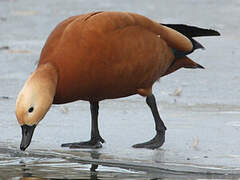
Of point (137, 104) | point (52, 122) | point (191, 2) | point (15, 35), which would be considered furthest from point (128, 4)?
point (52, 122)

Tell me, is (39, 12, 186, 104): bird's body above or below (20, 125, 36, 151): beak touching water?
above

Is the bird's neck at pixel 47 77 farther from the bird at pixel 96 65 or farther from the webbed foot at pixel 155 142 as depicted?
the webbed foot at pixel 155 142

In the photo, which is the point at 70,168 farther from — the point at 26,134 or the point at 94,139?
the point at 94,139

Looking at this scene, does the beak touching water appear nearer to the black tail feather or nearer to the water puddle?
the water puddle

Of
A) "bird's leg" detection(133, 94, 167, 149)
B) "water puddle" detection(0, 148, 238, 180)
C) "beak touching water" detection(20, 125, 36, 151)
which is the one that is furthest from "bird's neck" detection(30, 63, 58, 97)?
"bird's leg" detection(133, 94, 167, 149)

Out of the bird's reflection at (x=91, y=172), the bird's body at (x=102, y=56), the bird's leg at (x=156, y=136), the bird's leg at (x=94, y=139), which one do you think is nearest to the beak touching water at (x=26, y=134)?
the bird's reflection at (x=91, y=172)

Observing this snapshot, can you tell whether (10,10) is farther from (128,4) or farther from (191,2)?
(191,2)

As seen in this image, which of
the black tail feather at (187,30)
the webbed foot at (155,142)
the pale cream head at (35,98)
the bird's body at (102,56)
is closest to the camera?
the pale cream head at (35,98)

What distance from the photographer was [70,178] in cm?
540

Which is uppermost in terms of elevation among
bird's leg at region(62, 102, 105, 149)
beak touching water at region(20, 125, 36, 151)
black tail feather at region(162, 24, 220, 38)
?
black tail feather at region(162, 24, 220, 38)

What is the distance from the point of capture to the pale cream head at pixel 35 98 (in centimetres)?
520

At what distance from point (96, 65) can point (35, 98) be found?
0.60m

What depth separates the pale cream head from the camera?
520 cm

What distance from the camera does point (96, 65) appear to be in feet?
18.5
